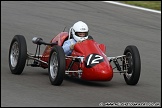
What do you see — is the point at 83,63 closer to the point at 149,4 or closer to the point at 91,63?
the point at 91,63

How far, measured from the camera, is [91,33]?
2097cm

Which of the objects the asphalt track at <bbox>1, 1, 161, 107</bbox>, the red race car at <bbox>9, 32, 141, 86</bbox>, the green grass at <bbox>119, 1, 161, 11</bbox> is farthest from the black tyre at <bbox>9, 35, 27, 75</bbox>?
the green grass at <bbox>119, 1, 161, 11</bbox>

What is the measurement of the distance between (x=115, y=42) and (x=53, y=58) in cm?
652

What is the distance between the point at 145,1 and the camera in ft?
86.6

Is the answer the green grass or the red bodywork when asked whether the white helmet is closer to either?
the red bodywork

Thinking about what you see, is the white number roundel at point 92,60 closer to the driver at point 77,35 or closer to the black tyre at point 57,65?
the black tyre at point 57,65

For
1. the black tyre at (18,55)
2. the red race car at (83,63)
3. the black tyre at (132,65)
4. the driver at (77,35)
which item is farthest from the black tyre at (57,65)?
the black tyre at (132,65)

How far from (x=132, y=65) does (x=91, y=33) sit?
7.71 metres

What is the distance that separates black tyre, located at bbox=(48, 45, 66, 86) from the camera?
12.6m

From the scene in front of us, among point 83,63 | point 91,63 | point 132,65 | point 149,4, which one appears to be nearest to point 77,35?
point 83,63

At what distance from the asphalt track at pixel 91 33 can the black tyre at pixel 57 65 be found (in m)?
0.15

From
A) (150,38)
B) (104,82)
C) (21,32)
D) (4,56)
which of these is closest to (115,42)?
(150,38)

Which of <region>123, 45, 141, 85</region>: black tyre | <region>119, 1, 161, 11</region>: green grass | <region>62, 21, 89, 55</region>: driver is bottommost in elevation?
<region>123, 45, 141, 85</region>: black tyre

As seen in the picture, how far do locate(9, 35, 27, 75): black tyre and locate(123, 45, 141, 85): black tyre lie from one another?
2.10 metres
